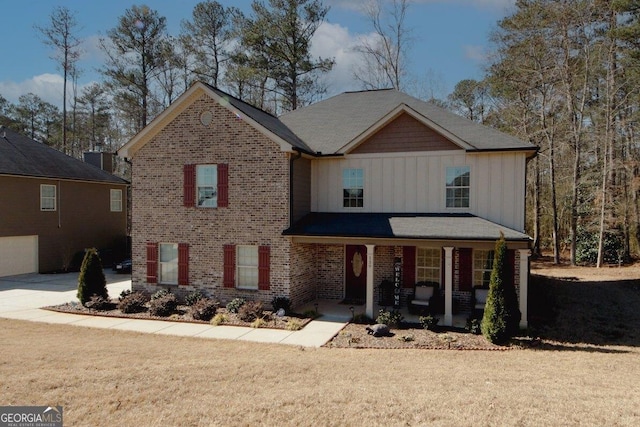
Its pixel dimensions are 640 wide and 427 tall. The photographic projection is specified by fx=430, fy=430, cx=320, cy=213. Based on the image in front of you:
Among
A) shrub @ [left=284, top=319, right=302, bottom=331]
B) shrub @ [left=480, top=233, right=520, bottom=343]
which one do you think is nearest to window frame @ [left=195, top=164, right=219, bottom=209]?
shrub @ [left=284, top=319, right=302, bottom=331]

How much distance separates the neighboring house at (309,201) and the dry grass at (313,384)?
4.19 metres

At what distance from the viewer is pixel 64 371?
25.5 feet

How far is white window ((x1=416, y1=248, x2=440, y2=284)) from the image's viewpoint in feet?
48.4

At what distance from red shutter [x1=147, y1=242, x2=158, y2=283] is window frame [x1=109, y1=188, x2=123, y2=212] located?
1356 centimetres

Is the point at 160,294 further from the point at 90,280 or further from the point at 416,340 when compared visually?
the point at 416,340

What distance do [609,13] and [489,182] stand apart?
18.1 m

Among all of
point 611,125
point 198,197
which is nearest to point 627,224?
point 611,125

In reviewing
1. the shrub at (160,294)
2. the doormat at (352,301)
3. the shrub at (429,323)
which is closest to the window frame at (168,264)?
the shrub at (160,294)

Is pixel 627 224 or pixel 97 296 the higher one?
pixel 627 224

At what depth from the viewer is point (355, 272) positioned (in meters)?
15.8

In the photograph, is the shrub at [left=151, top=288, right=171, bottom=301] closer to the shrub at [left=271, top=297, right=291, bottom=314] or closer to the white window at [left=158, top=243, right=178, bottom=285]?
the white window at [left=158, top=243, right=178, bottom=285]

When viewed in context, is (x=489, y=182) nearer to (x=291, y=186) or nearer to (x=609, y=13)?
(x=291, y=186)

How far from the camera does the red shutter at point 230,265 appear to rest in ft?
47.4

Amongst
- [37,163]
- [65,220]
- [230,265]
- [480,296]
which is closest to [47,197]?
[65,220]
